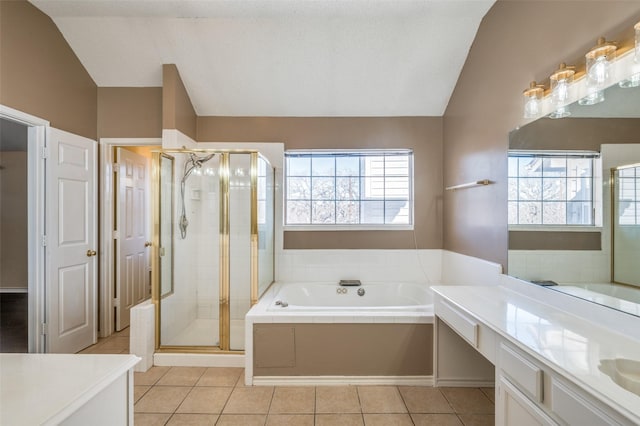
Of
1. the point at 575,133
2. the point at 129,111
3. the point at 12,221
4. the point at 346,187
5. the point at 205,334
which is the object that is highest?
the point at 129,111

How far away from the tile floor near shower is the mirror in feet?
3.37

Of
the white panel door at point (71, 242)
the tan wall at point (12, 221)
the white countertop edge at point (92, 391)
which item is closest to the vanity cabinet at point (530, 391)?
the white countertop edge at point (92, 391)

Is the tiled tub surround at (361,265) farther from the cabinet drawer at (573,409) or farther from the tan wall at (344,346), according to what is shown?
the cabinet drawer at (573,409)

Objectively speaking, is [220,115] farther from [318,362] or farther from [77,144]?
[318,362]

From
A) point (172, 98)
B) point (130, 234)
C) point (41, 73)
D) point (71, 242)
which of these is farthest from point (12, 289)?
point (172, 98)

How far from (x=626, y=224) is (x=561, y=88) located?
803 mm

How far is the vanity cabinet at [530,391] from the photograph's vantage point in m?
0.93

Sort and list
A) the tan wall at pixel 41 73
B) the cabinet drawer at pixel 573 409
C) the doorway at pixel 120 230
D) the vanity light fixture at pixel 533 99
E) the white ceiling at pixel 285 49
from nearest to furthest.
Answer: the cabinet drawer at pixel 573 409
the vanity light fixture at pixel 533 99
the tan wall at pixel 41 73
the white ceiling at pixel 285 49
the doorway at pixel 120 230

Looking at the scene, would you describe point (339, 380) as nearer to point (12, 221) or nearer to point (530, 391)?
point (530, 391)

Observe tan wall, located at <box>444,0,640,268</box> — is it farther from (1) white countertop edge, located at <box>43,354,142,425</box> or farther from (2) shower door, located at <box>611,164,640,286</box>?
(1) white countertop edge, located at <box>43,354,142,425</box>

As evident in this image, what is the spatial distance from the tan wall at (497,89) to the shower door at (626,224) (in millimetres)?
699

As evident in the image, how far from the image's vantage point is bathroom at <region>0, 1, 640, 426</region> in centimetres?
215

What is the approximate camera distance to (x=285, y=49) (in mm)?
2775

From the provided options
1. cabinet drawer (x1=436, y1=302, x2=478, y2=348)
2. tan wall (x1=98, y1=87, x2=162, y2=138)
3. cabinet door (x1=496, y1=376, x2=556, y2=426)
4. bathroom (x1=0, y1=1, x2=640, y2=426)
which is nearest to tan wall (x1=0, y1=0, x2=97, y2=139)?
bathroom (x1=0, y1=1, x2=640, y2=426)
